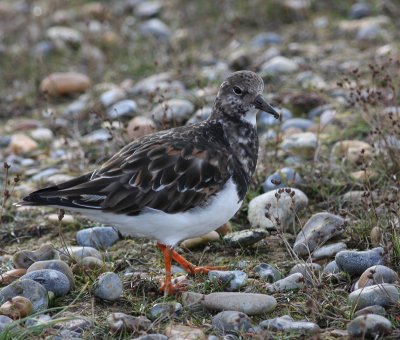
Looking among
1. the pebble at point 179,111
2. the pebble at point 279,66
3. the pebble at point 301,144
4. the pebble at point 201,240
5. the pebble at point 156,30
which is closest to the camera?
the pebble at point 201,240

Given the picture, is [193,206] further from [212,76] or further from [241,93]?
[212,76]

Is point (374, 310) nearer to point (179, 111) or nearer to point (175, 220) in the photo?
point (175, 220)

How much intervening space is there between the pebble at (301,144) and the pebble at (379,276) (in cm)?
206

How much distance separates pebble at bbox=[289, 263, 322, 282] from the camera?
13.1 feet

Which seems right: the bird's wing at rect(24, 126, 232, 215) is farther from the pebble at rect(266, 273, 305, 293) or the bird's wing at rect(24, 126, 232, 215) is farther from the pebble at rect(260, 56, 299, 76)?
the pebble at rect(260, 56, 299, 76)

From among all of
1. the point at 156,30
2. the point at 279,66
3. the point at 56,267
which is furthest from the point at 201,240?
the point at 156,30

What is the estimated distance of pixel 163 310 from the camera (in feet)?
12.9

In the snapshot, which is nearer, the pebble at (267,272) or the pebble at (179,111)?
the pebble at (267,272)

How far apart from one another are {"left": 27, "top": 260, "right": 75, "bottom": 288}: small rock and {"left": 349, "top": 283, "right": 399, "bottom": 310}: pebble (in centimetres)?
151

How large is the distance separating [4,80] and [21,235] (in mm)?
3763

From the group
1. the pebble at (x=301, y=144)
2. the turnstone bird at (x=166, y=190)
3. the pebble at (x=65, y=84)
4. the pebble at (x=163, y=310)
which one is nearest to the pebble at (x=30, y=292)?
the turnstone bird at (x=166, y=190)

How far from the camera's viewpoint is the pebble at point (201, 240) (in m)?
4.97

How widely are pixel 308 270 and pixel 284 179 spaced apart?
1.49 metres

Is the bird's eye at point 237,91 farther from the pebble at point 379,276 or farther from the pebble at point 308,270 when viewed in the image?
the pebble at point 379,276
